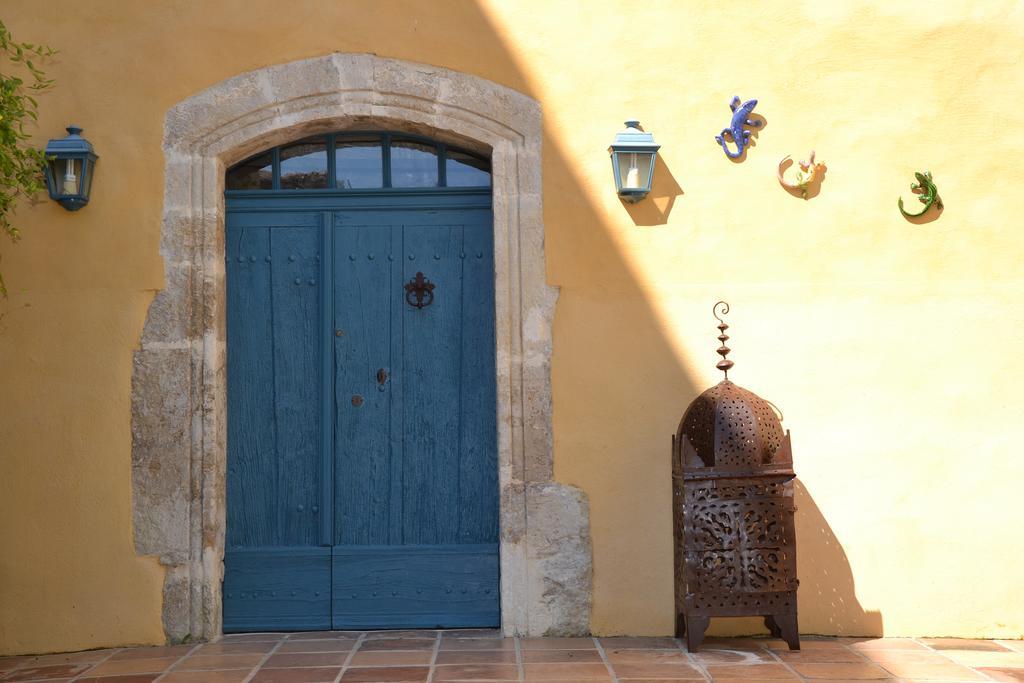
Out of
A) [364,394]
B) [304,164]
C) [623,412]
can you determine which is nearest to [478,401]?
[364,394]

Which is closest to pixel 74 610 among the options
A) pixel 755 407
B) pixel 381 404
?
pixel 381 404

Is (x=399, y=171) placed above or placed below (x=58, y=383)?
above

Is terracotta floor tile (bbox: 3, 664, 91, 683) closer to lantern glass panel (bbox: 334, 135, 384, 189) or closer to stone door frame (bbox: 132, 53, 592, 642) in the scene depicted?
stone door frame (bbox: 132, 53, 592, 642)

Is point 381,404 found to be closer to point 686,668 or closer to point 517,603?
point 517,603

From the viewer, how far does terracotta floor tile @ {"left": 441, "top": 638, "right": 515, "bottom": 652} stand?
167 inches

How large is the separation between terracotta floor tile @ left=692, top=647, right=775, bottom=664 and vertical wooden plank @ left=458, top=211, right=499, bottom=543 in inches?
41.8

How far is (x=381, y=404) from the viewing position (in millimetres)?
4668

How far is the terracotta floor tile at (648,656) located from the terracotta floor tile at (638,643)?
0.22ft

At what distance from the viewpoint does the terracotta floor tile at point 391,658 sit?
3.97 m

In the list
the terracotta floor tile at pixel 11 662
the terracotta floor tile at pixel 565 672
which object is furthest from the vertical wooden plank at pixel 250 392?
the terracotta floor tile at pixel 565 672

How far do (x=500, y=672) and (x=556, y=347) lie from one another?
138 cm

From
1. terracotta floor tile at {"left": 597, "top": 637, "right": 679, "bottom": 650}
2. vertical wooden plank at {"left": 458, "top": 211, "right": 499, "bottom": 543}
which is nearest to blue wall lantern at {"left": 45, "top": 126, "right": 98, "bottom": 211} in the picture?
vertical wooden plank at {"left": 458, "top": 211, "right": 499, "bottom": 543}

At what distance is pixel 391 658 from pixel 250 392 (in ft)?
4.53

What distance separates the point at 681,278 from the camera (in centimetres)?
451
